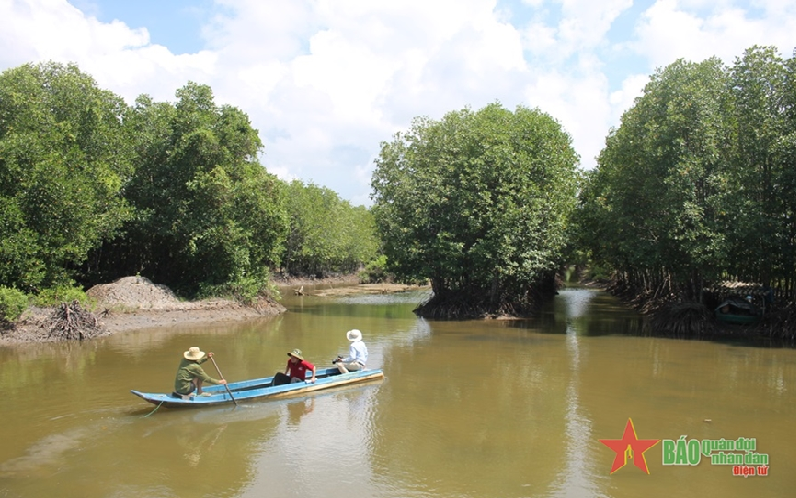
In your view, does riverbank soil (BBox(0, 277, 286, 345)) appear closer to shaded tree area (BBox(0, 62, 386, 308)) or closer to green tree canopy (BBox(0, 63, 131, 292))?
shaded tree area (BBox(0, 62, 386, 308))

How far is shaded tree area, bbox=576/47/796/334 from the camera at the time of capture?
2031cm

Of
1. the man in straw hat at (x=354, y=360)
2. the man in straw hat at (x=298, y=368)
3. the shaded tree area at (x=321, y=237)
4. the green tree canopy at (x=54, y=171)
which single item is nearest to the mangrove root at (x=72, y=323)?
the green tree canopy at (x=54, y=171)

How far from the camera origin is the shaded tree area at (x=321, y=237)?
179 feet

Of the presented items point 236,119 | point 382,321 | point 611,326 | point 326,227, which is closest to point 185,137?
point 236,119

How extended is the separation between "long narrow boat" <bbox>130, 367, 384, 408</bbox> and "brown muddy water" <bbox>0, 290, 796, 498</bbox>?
226 millimetres

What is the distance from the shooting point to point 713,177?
68.2 feet

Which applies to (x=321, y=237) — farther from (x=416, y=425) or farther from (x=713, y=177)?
(x=416, y=425)

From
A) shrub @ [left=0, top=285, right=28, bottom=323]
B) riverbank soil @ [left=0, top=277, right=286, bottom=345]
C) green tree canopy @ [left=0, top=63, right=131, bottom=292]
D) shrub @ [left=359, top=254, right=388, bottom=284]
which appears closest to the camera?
shrub @ [left=0, top=285, right=28, bottom=323]

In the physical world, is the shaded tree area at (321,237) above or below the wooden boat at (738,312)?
above

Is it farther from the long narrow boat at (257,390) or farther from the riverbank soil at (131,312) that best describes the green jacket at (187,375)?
the riverbank soil at (131,312)

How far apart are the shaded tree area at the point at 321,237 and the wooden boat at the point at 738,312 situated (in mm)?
28848

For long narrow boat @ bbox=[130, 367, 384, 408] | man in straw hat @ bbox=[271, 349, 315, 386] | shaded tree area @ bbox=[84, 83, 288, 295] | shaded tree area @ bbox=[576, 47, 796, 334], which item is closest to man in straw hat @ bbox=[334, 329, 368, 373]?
long narrow boat @ bbox=[130, 367, 384, 408]

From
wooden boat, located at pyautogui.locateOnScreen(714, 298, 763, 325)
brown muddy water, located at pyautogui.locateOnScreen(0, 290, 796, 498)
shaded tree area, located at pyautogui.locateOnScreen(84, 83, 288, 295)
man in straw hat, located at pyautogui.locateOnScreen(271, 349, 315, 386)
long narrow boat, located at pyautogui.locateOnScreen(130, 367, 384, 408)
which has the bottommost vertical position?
brown muddy water, located at pyautogui.locateOnScreen(0, 290, 796, 498)

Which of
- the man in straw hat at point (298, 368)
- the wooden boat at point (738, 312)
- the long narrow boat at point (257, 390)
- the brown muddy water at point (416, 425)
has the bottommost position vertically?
the brown muddy water at point (416, 425)
